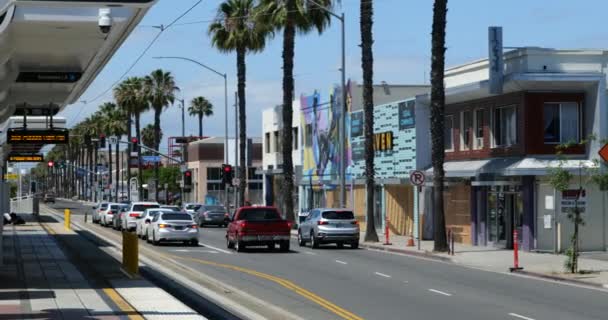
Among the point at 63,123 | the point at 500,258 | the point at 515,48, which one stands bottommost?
the point at 500,258

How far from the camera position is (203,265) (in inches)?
1299

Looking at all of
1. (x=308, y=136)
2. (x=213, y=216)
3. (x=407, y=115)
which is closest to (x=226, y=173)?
(x=213, y=216)

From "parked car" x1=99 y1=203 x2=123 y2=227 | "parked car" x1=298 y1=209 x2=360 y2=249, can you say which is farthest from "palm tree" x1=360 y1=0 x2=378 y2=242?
"parked car" x1=99 y1=203 x2=123 y2=227

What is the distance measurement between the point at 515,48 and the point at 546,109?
250 centimetres

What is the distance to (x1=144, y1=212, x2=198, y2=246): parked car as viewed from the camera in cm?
4494

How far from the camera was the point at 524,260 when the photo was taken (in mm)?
34094

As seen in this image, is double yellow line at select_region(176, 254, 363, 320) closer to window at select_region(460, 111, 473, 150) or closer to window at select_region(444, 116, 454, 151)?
window at select_region(460, 111, 473, 150)

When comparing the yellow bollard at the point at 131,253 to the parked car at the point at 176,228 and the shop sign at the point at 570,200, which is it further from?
the parked car at the point at 176,228

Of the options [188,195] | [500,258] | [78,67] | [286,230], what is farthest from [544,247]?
[188,195]

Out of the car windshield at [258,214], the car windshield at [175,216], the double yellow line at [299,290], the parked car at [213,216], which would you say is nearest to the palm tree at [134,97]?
the parked car at [213,216]

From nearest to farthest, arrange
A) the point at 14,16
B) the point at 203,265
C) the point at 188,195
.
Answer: the point at 14,16, the point at 203,265, the point at 188,195

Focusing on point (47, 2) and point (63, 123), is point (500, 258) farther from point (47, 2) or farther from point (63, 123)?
point (47, 2)

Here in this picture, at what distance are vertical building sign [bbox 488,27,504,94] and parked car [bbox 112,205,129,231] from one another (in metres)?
29.0

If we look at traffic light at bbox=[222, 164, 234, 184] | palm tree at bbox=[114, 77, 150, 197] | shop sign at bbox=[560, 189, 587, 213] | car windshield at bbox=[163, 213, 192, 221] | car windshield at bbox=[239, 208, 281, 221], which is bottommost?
car windshield at bbox=[163, 213, 192, 221]
